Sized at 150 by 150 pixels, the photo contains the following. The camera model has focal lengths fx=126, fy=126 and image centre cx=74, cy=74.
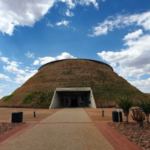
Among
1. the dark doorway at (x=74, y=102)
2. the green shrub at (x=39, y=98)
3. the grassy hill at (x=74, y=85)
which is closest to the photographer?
the green shrub at (x=39, y=98)

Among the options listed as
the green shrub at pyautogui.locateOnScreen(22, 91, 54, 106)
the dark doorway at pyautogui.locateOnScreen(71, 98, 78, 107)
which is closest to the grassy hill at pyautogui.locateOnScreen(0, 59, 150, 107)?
the green shrub at pyautogui.locateOnScreen(22, 91, 54, 106)

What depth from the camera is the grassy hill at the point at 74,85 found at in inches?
1131

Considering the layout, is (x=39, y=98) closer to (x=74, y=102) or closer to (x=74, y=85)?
(x=74, y=85)

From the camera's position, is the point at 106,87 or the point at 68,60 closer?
the point at 106,87

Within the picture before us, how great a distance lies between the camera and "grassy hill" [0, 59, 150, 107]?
94.2ft

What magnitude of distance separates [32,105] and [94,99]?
13.5 metres

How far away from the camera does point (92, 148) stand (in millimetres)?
4758

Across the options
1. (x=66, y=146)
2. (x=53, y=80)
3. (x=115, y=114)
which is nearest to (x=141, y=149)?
(x=66, y=146)

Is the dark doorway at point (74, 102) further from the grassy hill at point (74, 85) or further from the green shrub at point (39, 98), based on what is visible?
the green shrub at point (39, 98)

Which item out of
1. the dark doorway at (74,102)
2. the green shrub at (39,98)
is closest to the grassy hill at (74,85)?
the green shrub at (39,98)

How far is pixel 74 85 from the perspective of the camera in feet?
111

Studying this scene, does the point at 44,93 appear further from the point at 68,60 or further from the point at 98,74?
the point at 68,60

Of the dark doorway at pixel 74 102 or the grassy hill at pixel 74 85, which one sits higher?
the grassy hill at pixel 74 85

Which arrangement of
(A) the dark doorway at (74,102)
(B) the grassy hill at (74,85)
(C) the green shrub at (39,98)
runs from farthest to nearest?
(A) the dark doorway at (74,102), (B) the grassy hill at (74,85), (C) the green shrub at (39,98)
